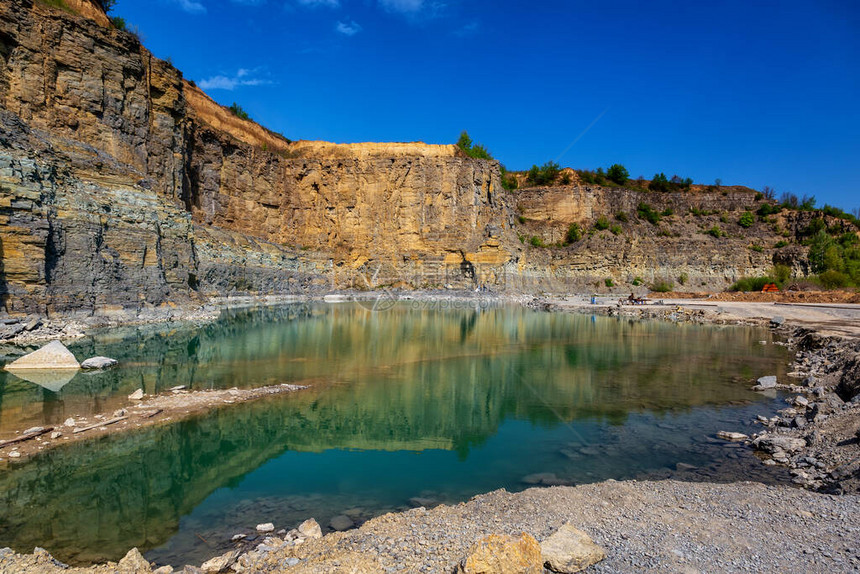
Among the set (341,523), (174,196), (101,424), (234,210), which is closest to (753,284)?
(234,210)

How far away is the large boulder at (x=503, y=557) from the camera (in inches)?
149

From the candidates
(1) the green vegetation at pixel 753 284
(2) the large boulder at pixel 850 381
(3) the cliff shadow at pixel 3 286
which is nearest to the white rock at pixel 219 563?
(2) the large boulder at pixel 850 381

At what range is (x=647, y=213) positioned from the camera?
62.4 metres

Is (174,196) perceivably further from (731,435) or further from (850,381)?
(850,381)

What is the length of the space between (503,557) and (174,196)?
119 feet

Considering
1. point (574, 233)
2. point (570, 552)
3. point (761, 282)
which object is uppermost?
point (574, 233)

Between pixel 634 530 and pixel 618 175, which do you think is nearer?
pixel 634 530

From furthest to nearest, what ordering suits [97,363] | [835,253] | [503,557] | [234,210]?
[835,253] → [234,210] → [97,363] → [503,557]

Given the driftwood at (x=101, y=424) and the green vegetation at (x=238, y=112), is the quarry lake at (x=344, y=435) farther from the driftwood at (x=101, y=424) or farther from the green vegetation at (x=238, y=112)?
the green vegetation at (x=238, y=112)

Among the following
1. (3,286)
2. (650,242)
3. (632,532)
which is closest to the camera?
(632,532)

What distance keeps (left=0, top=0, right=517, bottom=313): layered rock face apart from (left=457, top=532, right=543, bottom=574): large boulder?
21.1 metres

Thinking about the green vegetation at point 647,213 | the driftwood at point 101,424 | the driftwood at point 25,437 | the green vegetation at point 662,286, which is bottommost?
the driftwood at point 101,424

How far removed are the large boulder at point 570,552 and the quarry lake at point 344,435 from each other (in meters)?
2.17

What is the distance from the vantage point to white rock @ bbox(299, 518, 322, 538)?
195 inches
